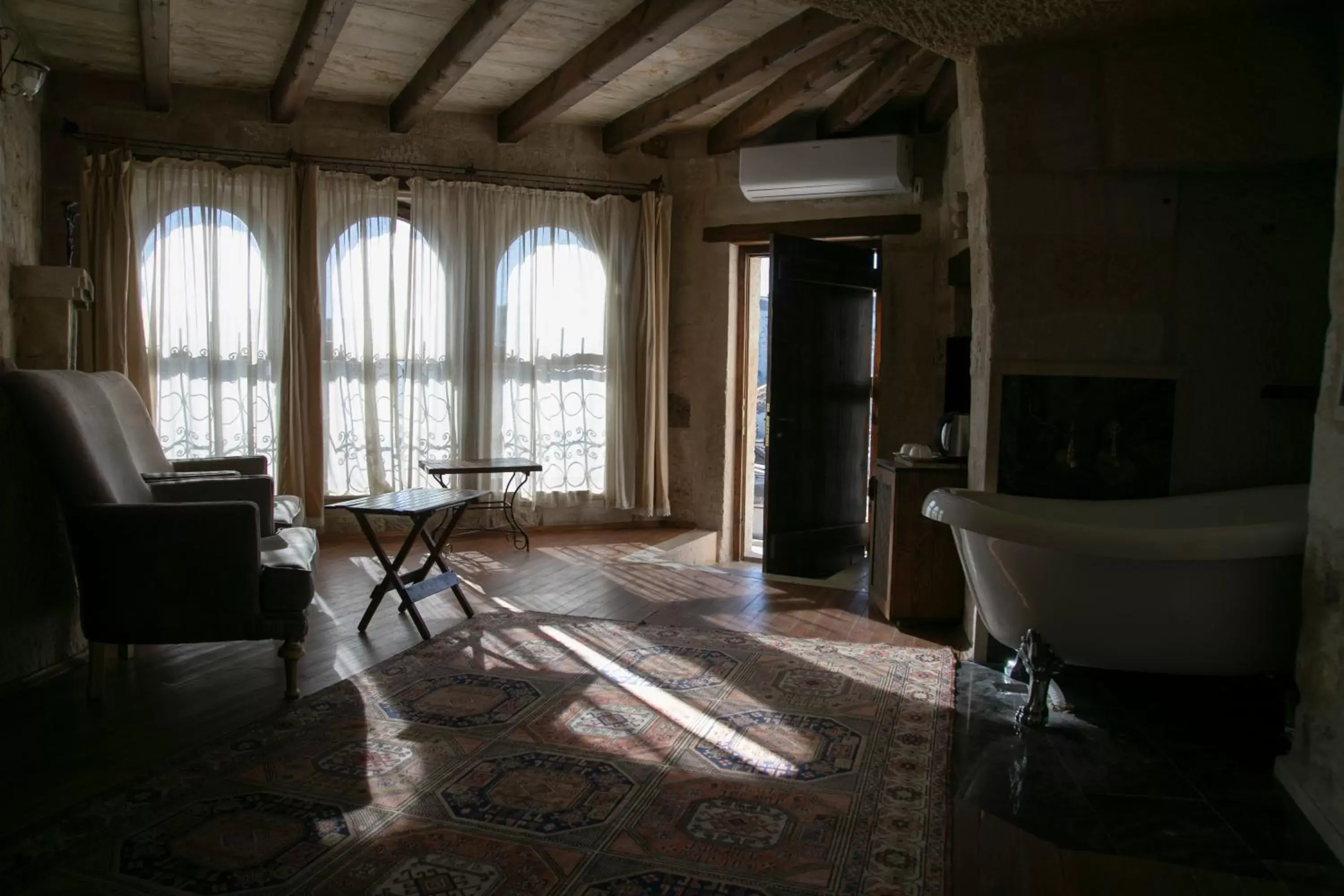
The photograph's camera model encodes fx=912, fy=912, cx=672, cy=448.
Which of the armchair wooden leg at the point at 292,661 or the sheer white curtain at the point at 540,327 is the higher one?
the sheer white curtain at the point at 540,327

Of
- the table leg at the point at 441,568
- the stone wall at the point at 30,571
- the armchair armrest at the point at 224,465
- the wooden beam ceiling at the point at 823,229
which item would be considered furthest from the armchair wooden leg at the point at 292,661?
the wooden beam ceiling at the point at 823,229

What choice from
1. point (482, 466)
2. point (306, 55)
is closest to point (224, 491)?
point (482, 466)

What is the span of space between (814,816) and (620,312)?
4.31 meters

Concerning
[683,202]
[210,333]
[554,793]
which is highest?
[683,202]

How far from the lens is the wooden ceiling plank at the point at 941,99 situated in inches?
176

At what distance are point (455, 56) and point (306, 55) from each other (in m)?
0.69

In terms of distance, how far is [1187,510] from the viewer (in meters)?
3.08

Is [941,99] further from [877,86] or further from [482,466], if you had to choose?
[482,466]

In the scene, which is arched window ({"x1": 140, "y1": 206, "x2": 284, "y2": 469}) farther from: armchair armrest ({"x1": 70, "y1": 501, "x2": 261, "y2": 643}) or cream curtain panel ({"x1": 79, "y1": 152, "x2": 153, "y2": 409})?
armchair armrest ({"x1": 70, "y1": 501, "x2": 261, "y2": 643})

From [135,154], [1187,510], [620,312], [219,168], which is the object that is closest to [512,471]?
[620,312]

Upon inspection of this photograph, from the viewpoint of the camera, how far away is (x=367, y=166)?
5449 mm

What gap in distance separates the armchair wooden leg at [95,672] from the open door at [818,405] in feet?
10.4

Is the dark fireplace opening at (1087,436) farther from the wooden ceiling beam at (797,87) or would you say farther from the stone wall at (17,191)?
the stone wall at (17,191)

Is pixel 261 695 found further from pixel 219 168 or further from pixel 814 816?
pixel 219 168
